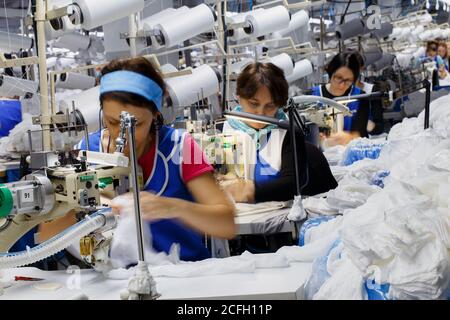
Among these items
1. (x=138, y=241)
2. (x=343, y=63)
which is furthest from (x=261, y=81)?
(x=138, y=241)

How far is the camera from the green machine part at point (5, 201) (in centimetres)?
91

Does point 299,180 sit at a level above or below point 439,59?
below

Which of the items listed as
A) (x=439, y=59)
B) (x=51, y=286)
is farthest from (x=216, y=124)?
(x=439, y=59)

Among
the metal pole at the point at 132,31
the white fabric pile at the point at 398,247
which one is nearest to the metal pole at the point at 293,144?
the white fabric pile at the point at 398,247

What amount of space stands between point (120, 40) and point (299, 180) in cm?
73

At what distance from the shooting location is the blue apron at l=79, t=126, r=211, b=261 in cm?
136

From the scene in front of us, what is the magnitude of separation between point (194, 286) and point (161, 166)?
386mm

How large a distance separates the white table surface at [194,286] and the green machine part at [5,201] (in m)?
0.19

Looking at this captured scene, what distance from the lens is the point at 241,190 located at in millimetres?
1838

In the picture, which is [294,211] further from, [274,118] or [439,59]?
[439,59]

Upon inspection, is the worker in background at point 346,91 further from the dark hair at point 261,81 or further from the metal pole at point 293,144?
the metal pole at point 293,144

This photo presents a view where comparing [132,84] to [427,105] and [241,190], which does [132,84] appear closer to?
[241,190]

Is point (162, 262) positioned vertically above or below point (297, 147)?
below
